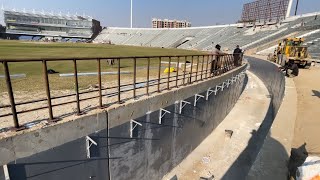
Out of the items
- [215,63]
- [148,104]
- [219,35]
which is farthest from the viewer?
[219,35]

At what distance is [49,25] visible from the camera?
331 ft

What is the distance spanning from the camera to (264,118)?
16.8 meters

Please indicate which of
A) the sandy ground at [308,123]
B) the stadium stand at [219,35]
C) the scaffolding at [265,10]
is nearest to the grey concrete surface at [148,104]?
the sandy ground at [308,123]

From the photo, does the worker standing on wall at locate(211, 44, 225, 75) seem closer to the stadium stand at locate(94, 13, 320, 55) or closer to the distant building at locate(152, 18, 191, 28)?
the stadium stand at locate(94, 13, 320, 55)

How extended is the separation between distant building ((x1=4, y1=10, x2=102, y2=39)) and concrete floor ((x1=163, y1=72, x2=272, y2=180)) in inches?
3831

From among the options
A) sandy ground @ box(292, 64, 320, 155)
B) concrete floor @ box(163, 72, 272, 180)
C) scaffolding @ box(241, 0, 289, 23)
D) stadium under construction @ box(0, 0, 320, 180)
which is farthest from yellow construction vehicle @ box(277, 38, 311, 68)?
scaffolding @ box(241, 0, 289, 23)

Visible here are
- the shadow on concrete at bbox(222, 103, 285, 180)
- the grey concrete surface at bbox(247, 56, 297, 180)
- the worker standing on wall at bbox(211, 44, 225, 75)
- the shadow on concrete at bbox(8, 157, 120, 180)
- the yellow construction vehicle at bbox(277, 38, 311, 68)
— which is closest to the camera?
the grey concrete surface at bbox(247, 56, 297, 180)

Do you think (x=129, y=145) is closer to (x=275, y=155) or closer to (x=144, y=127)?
(x=144, y=127)

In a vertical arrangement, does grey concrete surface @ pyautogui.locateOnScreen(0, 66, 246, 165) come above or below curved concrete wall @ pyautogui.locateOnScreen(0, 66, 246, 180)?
above

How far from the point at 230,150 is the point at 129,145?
264 inches

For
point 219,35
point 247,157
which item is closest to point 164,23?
point 219,35

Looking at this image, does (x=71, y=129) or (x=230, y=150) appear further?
(x=230, y=150)

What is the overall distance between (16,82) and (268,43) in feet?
156

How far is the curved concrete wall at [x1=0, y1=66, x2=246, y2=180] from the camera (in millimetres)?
4953
